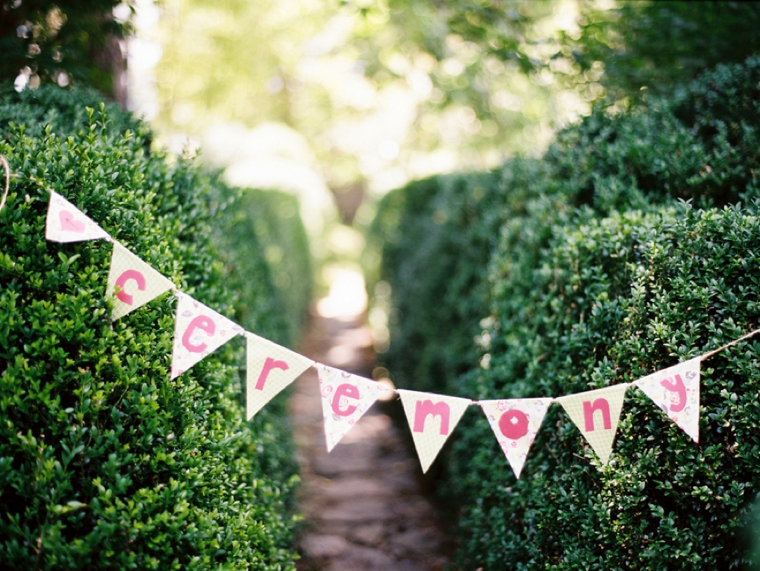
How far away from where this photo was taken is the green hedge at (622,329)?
2.20 meters

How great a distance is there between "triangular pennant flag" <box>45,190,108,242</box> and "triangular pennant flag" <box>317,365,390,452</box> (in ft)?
3.68

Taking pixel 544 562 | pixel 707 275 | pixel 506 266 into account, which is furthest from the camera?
pixel 506 266

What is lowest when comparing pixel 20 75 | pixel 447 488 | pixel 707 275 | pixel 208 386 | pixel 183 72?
pixel 447 488

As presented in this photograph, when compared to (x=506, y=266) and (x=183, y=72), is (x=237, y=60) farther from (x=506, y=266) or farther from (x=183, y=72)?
(x=506, y=266)

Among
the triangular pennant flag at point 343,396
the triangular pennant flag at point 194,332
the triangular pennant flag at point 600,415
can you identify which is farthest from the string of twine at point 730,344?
the triangular pennant flag at point 194,332

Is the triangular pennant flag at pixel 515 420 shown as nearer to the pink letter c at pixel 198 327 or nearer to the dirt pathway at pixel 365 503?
the pink letter c at pixel 198 327

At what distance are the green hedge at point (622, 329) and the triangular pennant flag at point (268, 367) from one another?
132 centimetres

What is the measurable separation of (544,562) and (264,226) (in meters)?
4.78

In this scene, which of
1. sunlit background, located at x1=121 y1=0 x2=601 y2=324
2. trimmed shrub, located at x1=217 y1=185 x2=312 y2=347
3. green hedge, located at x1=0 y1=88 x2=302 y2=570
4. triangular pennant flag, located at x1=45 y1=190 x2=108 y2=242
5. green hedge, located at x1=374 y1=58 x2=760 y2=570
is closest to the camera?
green hedge, located at x1=0 y1=88 x2=302 y2=570

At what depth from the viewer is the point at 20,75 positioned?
3.87m

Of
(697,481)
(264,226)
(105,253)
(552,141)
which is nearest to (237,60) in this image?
(264,226)

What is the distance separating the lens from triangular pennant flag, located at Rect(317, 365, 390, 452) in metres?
2.43

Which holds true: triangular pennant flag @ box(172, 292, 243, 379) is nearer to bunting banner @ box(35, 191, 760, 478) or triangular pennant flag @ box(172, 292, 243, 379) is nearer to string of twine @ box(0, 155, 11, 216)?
bunting banner @ box(35, 191, 760, 478)

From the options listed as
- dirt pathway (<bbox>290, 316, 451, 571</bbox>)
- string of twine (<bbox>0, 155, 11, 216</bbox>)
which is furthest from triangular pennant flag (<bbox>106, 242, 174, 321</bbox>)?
dirt pathway (<bbox>290, 316, 451, 571</bbox>)
